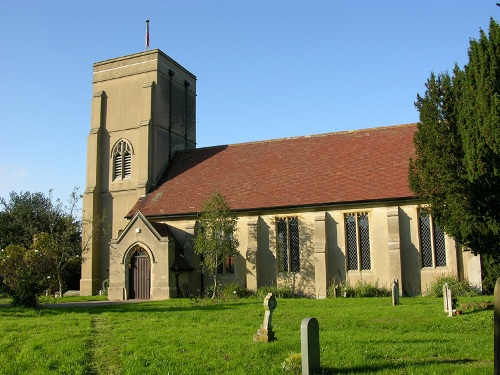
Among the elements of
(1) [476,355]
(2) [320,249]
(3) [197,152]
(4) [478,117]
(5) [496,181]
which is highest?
(3) [197,152]

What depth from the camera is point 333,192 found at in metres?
29.1

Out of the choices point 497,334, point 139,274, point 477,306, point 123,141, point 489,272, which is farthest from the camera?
point 123,141

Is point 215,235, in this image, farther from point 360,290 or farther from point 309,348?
point 309,348

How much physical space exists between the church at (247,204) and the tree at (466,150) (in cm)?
483

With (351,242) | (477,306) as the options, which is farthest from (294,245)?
(477,306)

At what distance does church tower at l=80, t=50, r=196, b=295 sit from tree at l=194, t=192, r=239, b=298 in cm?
775

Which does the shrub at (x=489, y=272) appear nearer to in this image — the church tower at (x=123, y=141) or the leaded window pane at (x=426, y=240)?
the leaded window pane at (x=426, y=240)

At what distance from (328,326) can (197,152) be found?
23630mm

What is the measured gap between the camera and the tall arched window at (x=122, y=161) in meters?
36.7

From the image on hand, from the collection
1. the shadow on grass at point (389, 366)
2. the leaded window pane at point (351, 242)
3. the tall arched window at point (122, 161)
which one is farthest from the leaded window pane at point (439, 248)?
the tall arched window at point (122, 161)

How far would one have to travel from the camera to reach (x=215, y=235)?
1123 inches

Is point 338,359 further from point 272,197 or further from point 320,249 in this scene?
point 272,197

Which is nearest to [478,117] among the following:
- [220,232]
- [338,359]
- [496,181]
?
[496,181]

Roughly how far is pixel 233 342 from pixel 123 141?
1058 inches
